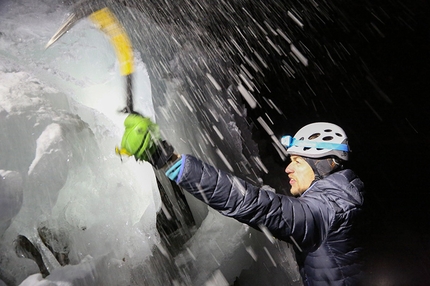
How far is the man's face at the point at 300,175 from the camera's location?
1.93 meters

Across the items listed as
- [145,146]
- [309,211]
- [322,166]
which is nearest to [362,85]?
[322,166]

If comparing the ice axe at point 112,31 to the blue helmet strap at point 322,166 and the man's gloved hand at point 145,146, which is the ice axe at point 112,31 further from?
the blue helmet strap at point 322,166

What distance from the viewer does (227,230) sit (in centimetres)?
280

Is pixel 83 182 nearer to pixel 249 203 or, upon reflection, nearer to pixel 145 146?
pixel 145 146

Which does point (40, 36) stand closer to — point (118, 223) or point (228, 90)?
point (118, 223)

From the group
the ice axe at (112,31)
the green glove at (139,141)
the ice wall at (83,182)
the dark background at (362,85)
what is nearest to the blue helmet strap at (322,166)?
the green glove at (139,141)

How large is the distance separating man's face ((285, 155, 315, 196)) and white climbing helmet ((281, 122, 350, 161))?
0.07 m

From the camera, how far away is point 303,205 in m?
1.49

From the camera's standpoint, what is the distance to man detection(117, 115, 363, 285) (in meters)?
1.43

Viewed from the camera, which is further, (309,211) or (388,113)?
(388,113)

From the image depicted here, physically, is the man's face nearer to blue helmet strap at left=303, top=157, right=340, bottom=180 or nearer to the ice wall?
blue helmet strap at left=303, top=157, right=340, bottom=180

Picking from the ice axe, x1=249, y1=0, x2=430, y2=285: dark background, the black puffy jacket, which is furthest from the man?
x1=249, y1=0, x2=430, y2=285: dark background

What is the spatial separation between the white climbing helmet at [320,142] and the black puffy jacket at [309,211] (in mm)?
282

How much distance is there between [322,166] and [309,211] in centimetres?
53
